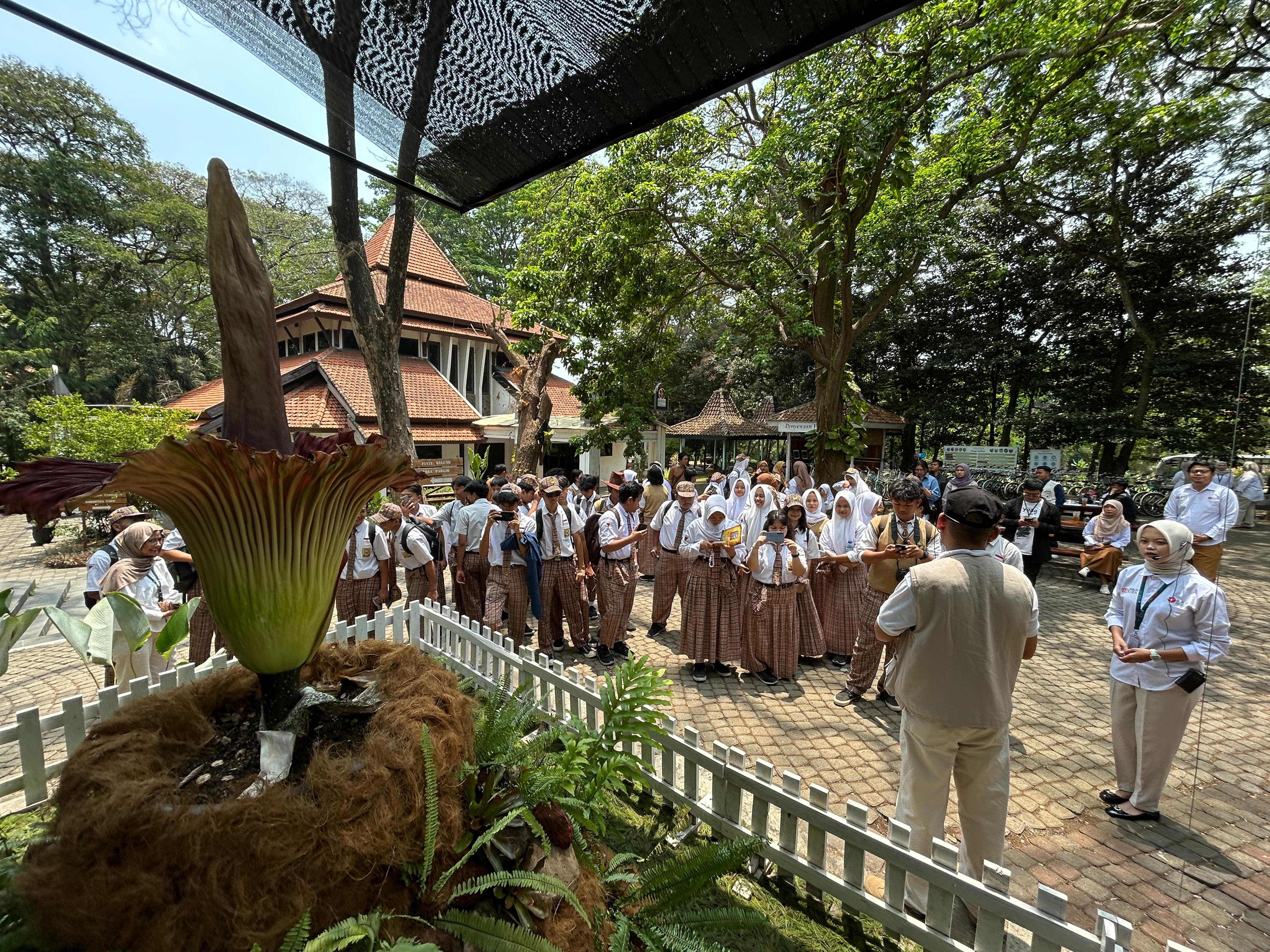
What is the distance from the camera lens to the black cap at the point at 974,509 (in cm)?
245

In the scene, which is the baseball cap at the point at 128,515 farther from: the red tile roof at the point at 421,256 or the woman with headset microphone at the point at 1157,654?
the red tile roof at the point at 421,256

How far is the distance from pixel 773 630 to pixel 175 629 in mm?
4518

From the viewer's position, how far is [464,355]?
19453 millimetres

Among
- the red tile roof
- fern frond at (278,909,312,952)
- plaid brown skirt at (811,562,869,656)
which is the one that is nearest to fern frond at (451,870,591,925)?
fern frond at (278,909,312,952)

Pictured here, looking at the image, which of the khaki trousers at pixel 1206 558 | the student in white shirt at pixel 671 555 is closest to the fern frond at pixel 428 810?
the student in white shirt at pixel 671 555

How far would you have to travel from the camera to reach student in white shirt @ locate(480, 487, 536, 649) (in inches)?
210

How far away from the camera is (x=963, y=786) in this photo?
8.29 ft

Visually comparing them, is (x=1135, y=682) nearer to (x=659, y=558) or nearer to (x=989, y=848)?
(x=989, y=848)

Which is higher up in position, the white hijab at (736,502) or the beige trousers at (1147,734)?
the white hijab at (736,502)

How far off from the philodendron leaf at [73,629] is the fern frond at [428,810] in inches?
36.7

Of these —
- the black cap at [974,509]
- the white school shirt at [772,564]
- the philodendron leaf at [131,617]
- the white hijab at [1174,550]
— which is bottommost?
the white school shirt at [772,564]

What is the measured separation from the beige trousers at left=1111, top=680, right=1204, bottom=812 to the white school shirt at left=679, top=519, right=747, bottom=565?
291cm

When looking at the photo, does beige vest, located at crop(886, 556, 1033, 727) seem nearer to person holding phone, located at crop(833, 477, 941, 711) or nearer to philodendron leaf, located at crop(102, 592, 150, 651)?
person holding phone, located at crop(833, 477, 941, 711)

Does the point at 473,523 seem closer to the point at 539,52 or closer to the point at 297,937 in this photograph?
the point at 297,937
